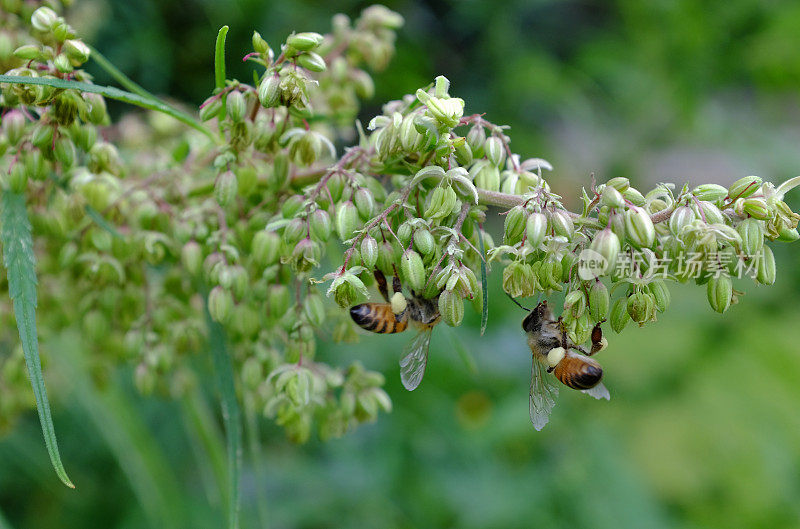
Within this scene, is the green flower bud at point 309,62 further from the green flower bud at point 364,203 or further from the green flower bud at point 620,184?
the green flower bud at point 620,184

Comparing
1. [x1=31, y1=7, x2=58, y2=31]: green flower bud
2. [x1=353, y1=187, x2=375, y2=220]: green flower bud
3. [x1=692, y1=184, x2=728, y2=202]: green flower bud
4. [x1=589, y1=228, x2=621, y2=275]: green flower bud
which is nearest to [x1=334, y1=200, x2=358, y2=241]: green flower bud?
[x1=353, y1=187, x2=375, y2=220]: green flower bud

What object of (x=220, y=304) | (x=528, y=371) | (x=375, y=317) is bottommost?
(x=220, y=304)

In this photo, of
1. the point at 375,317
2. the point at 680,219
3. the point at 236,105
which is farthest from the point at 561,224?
the point at 236,105

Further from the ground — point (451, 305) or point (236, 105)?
point (236, 105)

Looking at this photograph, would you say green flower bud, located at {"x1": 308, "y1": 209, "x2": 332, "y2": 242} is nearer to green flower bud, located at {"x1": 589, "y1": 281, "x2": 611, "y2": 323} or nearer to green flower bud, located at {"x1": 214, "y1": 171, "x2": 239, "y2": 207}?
green flower bud, located at {"x1": 214, "y1": 171, "x2": 239, "y2": 207}

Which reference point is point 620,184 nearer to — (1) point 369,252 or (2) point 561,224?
(2) point 561,224

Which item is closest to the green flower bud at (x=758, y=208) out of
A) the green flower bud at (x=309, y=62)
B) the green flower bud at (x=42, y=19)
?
the green flower bud at (x=309, y=62)
